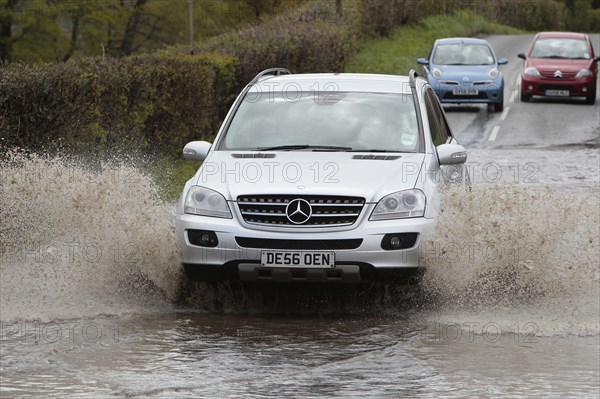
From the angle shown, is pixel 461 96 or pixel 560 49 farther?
pixel 560 49

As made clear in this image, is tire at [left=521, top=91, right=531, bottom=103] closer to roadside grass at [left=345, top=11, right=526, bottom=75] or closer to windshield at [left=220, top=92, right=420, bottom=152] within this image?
roadside grass at [left=345, top=11, right=526, bottom=75]

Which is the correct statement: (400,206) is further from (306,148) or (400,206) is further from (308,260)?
(306,148)

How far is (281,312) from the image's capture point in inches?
354

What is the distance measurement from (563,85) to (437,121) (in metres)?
20.1

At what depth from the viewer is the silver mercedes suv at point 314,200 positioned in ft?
27.3

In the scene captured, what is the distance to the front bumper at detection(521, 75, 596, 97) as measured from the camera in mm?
29766

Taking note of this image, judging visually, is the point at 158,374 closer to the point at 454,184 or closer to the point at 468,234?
the point at 468,234

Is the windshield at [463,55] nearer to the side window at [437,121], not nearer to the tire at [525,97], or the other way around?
the tire at [525,97]

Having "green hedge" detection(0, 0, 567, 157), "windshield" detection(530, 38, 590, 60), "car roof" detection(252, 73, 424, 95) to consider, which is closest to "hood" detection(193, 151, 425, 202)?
"car roof" detection(252, 73, 424, 95)

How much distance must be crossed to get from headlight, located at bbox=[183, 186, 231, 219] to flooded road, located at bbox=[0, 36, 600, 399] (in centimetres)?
51

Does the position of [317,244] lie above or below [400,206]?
below

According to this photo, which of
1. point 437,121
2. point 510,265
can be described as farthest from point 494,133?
point 510,265

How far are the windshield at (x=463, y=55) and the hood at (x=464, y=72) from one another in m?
0.56

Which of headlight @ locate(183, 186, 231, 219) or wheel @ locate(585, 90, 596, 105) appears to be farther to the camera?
wheel @ locate(585, 90, 596, 105)
